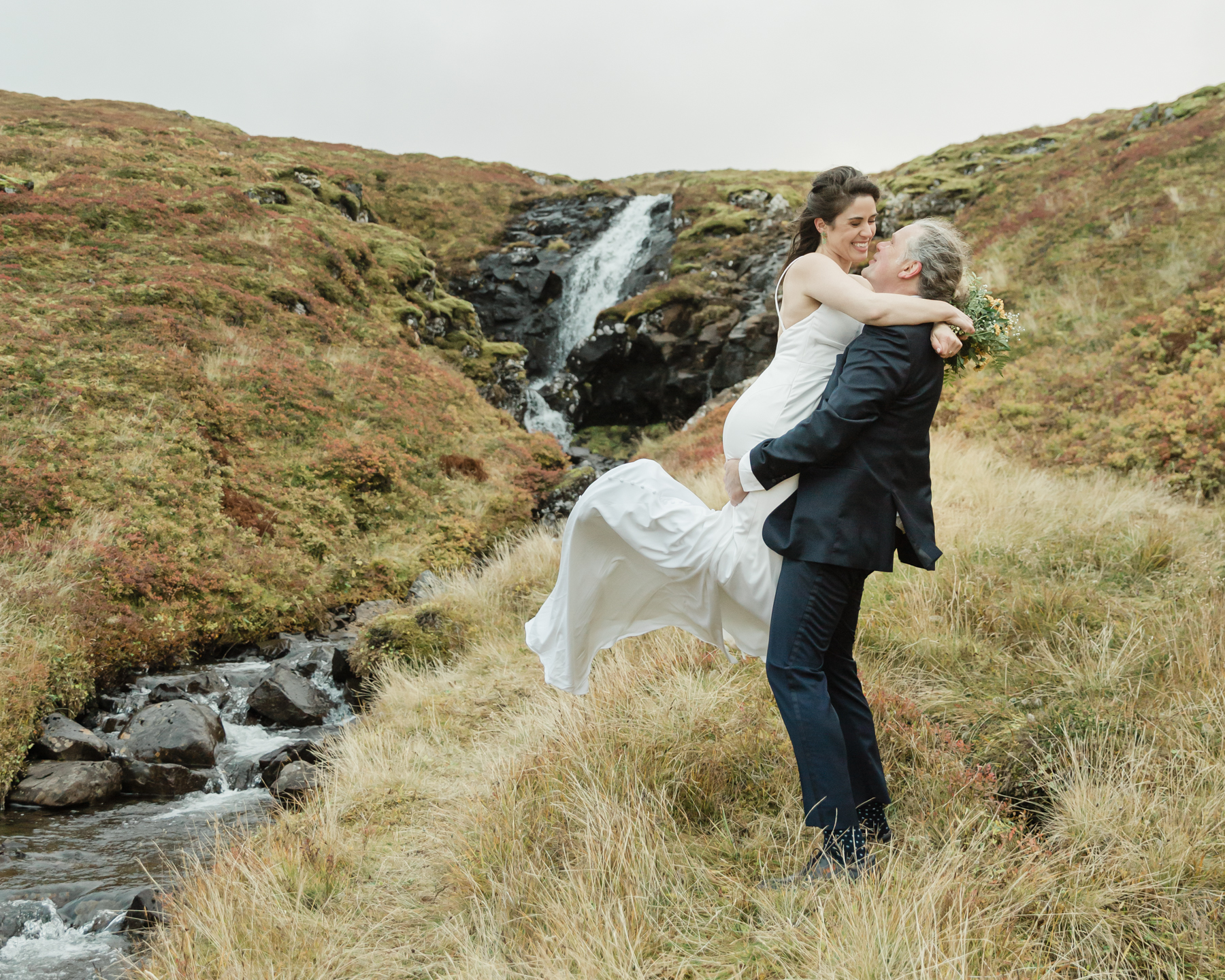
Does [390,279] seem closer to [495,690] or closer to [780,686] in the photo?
[495,690]

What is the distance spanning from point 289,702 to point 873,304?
6141mm

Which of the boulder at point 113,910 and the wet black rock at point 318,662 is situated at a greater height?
the boulder at point 113,910

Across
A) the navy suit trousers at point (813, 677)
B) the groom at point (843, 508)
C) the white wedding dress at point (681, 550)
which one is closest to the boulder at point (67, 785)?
the white wedding dress at point (681, 550)

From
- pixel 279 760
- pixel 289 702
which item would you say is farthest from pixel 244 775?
pixel 289 702

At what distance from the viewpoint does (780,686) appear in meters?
2.40

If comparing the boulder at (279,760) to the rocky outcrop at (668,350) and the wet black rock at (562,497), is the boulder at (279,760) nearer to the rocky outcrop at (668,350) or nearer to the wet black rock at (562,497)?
the wet black rock at (562,497)

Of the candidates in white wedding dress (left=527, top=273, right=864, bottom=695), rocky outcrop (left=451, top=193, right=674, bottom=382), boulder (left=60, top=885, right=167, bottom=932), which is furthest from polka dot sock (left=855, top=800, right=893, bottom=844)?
rocky outcrop (left=451, top=193, right=674, bottom=382)

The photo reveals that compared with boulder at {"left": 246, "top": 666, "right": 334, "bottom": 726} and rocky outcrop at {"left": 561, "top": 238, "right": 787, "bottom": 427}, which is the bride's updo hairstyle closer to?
boulder at {"left": 246, "top": 666, "right": 334, "bottom": 726}

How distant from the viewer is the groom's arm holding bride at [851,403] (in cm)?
227

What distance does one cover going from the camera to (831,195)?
2633 mm

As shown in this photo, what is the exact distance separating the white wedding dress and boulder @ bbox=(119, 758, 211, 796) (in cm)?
403

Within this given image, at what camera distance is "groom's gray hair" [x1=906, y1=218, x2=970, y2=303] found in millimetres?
2455

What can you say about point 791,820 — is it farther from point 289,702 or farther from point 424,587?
point 424,587

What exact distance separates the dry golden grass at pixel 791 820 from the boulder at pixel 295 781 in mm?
264
